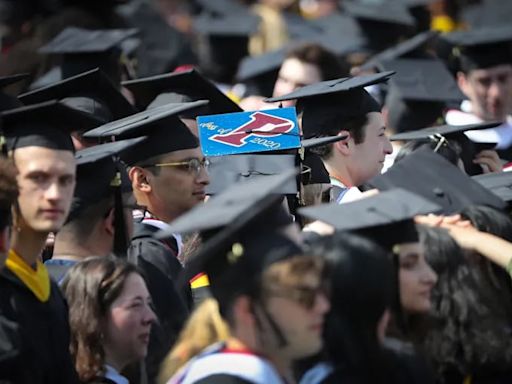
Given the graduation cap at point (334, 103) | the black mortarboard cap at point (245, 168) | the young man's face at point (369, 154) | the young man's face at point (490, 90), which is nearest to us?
the black mortarboard cap at point (245, 168)

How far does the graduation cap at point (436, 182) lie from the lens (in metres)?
5.16

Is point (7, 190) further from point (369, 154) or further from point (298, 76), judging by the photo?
point (298, 76)

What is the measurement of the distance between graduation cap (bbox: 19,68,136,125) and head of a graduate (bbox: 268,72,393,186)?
0.90m

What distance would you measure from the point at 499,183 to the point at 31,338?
233 cm

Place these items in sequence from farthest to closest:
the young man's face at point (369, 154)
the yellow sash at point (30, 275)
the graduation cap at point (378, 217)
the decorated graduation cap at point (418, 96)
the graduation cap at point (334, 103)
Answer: the decorated graduation cap at point (418, 96), the graduation cap at point (334, 103), the young man's face at point (369, 154), the yellow sash at point (30, 275), the graduation cap at point (378, 217)

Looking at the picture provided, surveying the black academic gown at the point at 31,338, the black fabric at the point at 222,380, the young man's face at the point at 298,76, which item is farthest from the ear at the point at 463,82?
the black fabric at the point at 222,380

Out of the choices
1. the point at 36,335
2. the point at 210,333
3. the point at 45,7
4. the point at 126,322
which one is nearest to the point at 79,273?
the point at 126,322

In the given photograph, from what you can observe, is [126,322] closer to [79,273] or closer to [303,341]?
[79,273]

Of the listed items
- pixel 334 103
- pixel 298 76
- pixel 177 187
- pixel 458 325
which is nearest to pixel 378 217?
pixel 458 325

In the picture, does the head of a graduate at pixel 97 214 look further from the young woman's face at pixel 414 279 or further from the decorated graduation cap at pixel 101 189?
the young woman's face at pixel 414 279

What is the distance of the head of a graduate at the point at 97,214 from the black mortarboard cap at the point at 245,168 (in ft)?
1.24

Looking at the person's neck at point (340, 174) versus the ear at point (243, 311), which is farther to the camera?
the person's neck at point (340, 174)

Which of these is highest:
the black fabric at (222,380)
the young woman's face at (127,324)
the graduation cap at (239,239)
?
the graduation cap at (239,239)

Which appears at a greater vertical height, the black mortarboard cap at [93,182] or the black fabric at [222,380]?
the black mortarboard cap at [93,182]
